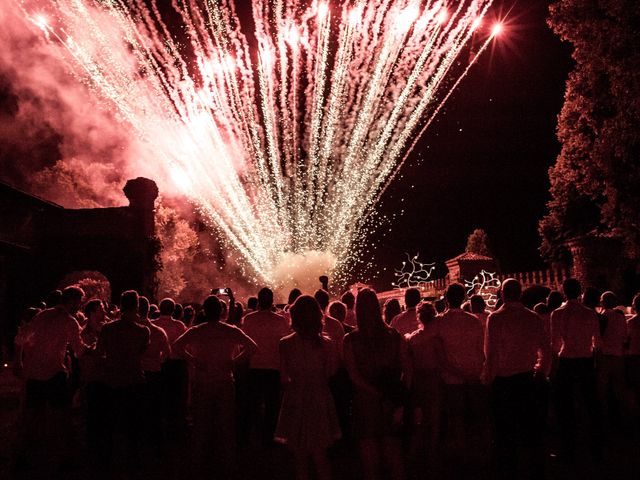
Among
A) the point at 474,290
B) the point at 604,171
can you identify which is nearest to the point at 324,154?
the point at 474,290

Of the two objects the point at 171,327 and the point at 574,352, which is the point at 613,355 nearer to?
the point at 574,352

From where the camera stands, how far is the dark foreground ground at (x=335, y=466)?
623cm

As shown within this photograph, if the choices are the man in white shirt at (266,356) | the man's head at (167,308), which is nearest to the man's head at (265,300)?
the man in white shirt at (266,356)

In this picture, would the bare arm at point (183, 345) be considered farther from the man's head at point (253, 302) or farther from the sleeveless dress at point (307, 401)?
the man's head at point (253, 302)

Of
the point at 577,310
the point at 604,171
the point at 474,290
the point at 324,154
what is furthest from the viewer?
the point at 324,154

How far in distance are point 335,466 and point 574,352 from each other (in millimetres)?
2905

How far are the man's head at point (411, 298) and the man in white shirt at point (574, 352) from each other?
174cm

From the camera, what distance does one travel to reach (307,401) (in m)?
5.05

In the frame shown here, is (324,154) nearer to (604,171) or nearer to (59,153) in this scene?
(604,171)

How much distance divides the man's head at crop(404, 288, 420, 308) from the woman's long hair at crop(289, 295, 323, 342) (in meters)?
3.11

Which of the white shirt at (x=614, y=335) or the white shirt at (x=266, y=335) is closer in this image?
the white shirt at (x=266, y=335)

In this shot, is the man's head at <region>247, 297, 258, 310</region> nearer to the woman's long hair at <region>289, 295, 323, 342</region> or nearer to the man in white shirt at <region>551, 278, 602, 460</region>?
A: the man in white shirt at <region>551, 278, 602, 460</region>

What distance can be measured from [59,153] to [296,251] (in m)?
15.1

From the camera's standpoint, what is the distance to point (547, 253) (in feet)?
63.2
